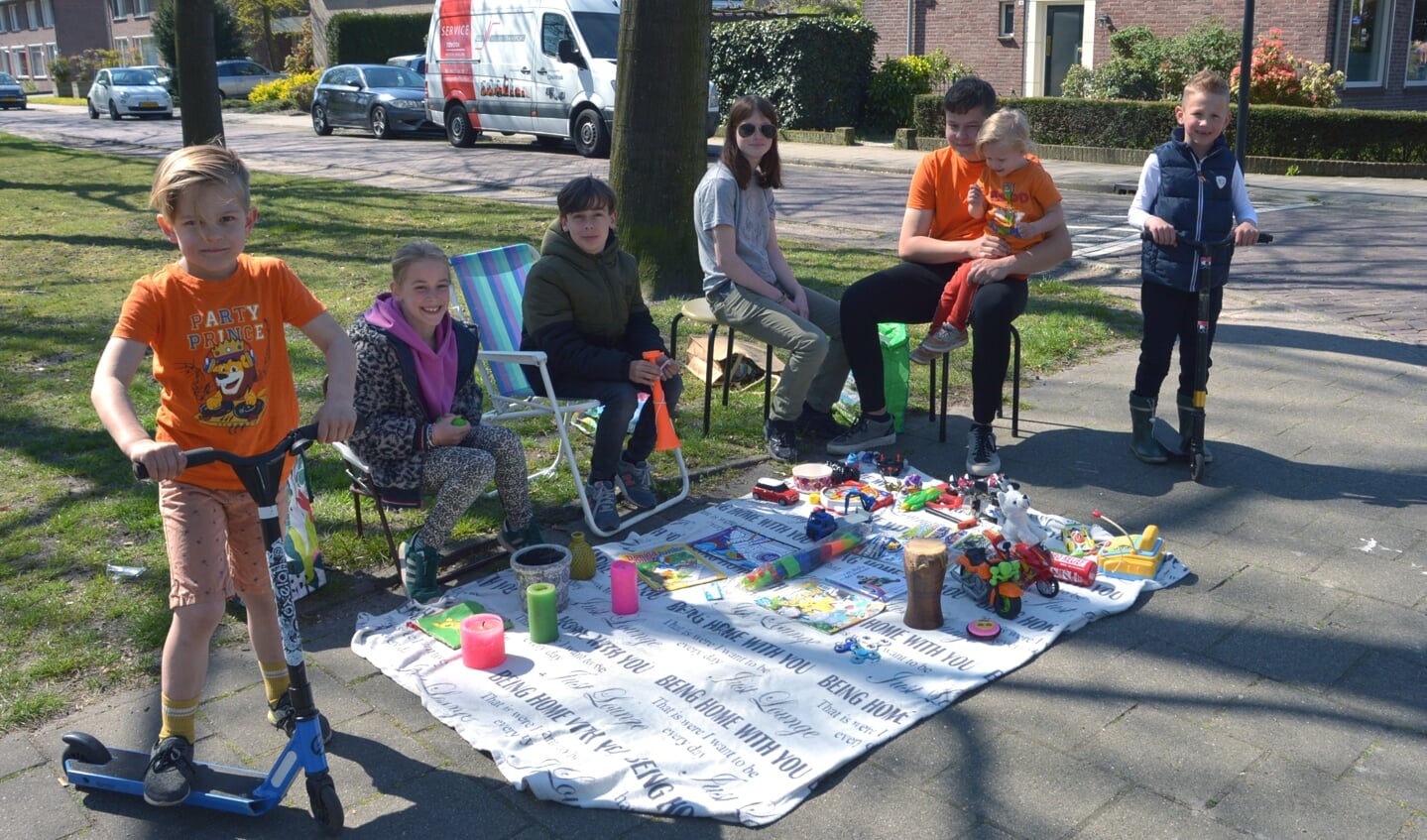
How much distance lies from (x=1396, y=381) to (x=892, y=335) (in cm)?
288

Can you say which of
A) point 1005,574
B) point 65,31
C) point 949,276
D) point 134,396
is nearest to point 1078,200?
point 949,276

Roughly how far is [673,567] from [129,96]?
1303 inches

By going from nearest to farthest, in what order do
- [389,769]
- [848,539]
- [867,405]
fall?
[389,769] → [848,539] → [867,405]

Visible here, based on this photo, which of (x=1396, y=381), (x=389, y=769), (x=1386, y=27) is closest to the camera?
(x=389, y=769)

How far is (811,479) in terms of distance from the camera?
17.1ft

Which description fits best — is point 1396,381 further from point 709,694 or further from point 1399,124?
point 1399,124

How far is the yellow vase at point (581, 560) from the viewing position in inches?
172

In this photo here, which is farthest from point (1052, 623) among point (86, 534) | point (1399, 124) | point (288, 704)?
point (1399, 124)

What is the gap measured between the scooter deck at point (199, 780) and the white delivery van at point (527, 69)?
15.1 metres

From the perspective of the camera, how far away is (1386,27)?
21.3 metres

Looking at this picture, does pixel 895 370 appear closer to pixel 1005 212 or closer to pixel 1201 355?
pixel 1005 212

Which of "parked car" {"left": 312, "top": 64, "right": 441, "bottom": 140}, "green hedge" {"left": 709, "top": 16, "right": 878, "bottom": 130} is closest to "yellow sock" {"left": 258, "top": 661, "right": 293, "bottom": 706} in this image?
"green hedge" {"left": 709, "top": 16, "right": 878, "bottom": 130}

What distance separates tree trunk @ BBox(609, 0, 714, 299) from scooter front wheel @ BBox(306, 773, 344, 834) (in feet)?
18.3

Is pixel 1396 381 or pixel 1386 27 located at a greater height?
pixel 1386 27
